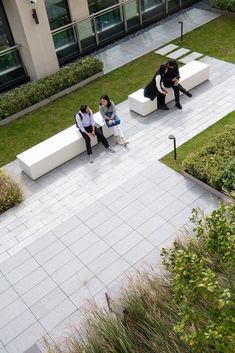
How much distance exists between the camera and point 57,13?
14.1 m

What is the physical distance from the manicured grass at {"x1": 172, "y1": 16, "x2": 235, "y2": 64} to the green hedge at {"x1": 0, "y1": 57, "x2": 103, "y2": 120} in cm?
348

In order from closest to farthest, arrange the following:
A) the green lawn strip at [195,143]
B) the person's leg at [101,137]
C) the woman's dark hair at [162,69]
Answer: the green lawn strip at [195,143], the person's leg at [101,137], the woman's dark hair at [162,69]

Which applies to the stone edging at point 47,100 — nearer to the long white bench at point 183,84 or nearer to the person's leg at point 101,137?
the long white bench at point 183,84

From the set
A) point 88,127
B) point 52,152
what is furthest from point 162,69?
point 52,152

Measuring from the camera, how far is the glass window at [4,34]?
43.2ft

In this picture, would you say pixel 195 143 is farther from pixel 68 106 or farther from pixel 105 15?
pixel 105 15

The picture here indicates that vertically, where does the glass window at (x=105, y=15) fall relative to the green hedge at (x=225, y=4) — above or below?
above

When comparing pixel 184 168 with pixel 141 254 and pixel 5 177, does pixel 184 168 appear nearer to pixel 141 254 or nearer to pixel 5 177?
pixel 141 254

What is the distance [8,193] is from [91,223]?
2067mm

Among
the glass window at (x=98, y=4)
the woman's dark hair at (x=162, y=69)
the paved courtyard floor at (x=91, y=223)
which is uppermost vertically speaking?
the glass window at (x=98, y=4)

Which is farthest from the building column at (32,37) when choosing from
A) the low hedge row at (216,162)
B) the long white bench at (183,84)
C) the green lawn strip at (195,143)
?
the low hedge row at (216,162)

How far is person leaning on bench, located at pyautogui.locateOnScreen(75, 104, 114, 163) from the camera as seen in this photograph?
34.4 feet

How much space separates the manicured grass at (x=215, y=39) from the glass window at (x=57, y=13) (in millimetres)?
3887

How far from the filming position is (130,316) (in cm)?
593
